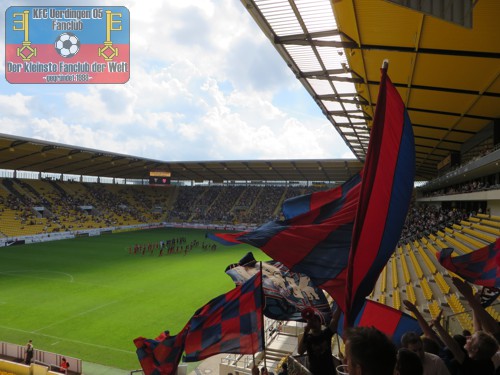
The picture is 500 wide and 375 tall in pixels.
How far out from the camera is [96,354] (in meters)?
11.8

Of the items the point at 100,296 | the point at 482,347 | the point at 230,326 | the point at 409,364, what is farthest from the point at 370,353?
the point at 100,296

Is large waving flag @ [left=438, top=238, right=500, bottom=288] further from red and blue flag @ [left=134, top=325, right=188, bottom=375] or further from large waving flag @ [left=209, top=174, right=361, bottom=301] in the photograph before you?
red and blue flag @ [left=134, top=325, right=188, bottom=375]

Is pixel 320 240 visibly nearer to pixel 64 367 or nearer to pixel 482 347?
pixel 482 347

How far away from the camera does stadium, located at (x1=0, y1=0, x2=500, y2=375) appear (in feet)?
26.0

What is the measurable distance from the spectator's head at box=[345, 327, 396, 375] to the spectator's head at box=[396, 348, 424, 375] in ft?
2.14

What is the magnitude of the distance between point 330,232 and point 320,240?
6.7 inches

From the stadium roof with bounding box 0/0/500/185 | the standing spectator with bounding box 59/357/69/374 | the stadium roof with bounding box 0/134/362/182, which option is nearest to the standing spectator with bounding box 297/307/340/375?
the stadium roof with bounding box 0/0/500/185

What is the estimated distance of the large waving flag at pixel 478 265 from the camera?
18.2ft

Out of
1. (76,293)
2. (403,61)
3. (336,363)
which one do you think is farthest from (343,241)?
(76,293)

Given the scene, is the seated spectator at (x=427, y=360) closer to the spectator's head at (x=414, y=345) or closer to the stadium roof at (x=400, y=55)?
the spectator's head at (x=414, y=345)

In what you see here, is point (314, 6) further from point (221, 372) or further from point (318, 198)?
point (221, 372)

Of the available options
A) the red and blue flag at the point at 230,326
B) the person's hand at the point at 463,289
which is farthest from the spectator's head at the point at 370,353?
the red and blue flag at the point at 230,326

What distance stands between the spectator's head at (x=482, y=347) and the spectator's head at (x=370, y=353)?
5.07ft

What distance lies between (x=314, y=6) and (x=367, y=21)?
1263mm
